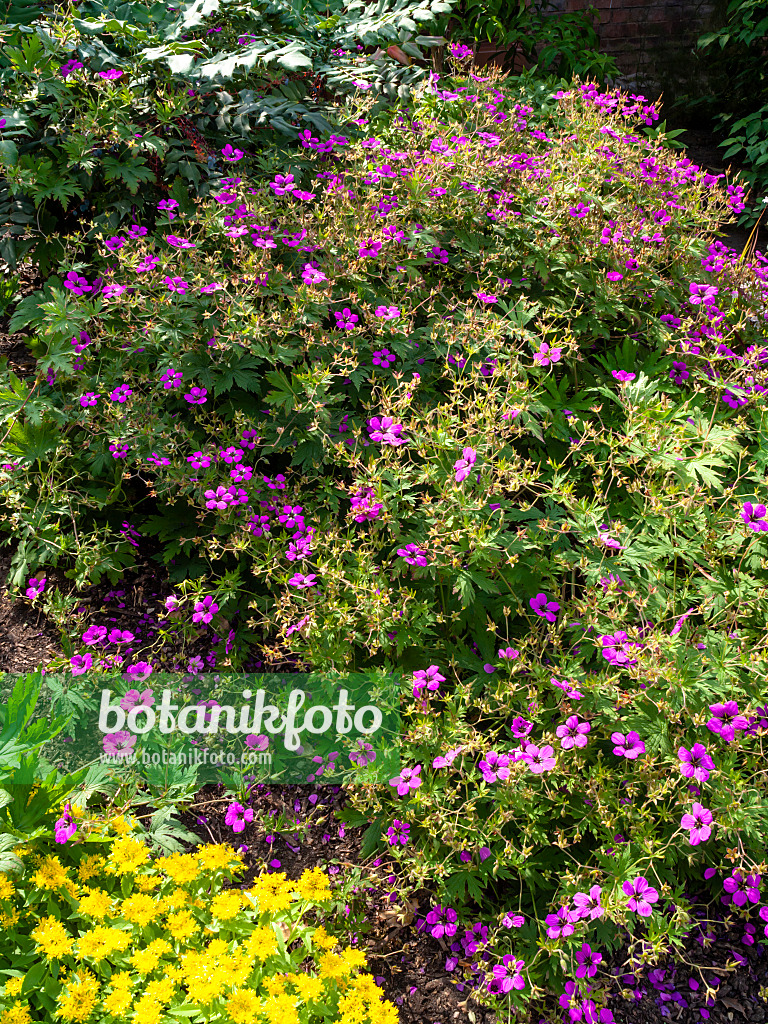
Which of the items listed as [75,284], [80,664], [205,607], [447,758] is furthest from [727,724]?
[75,284]

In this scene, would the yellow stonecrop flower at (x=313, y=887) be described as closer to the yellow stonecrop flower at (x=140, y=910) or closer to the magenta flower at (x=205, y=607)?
the yellow stonecrop flower at (x=140, y=910)

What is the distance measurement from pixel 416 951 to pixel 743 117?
7410mm

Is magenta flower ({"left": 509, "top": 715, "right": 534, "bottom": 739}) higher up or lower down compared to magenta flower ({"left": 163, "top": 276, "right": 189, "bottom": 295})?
lower down

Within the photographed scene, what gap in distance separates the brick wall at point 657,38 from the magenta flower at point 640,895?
24.9ft

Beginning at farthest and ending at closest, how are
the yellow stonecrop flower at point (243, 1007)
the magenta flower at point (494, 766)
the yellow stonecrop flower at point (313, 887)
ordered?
the magenta flower at point (494, 766), the yellow stonecrop flower at point (313, 887), the yellow stonecrop flower at point (243, 1007)

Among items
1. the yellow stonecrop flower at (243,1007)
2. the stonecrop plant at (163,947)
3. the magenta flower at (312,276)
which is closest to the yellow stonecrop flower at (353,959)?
the stonecrop plant at (163,947)

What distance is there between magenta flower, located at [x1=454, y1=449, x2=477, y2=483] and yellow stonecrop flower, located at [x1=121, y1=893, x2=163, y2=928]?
1.38 meters

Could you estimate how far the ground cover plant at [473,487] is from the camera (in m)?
2.12

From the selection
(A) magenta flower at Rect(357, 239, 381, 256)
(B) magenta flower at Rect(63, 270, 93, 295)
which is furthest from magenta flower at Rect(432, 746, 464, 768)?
(B) magenta flower at Rect(63, 270, 93, 295)

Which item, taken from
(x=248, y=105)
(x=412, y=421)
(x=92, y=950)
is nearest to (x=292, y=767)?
(x=92, y=950)

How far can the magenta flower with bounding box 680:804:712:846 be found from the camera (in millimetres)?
1879

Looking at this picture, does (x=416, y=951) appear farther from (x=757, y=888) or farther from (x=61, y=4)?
(x=61, y=4)

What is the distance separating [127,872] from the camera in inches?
77.9

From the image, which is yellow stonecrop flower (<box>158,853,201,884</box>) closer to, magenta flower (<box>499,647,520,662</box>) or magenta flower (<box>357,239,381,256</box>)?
magenta flower (<box>499,647,520,662</box>)
